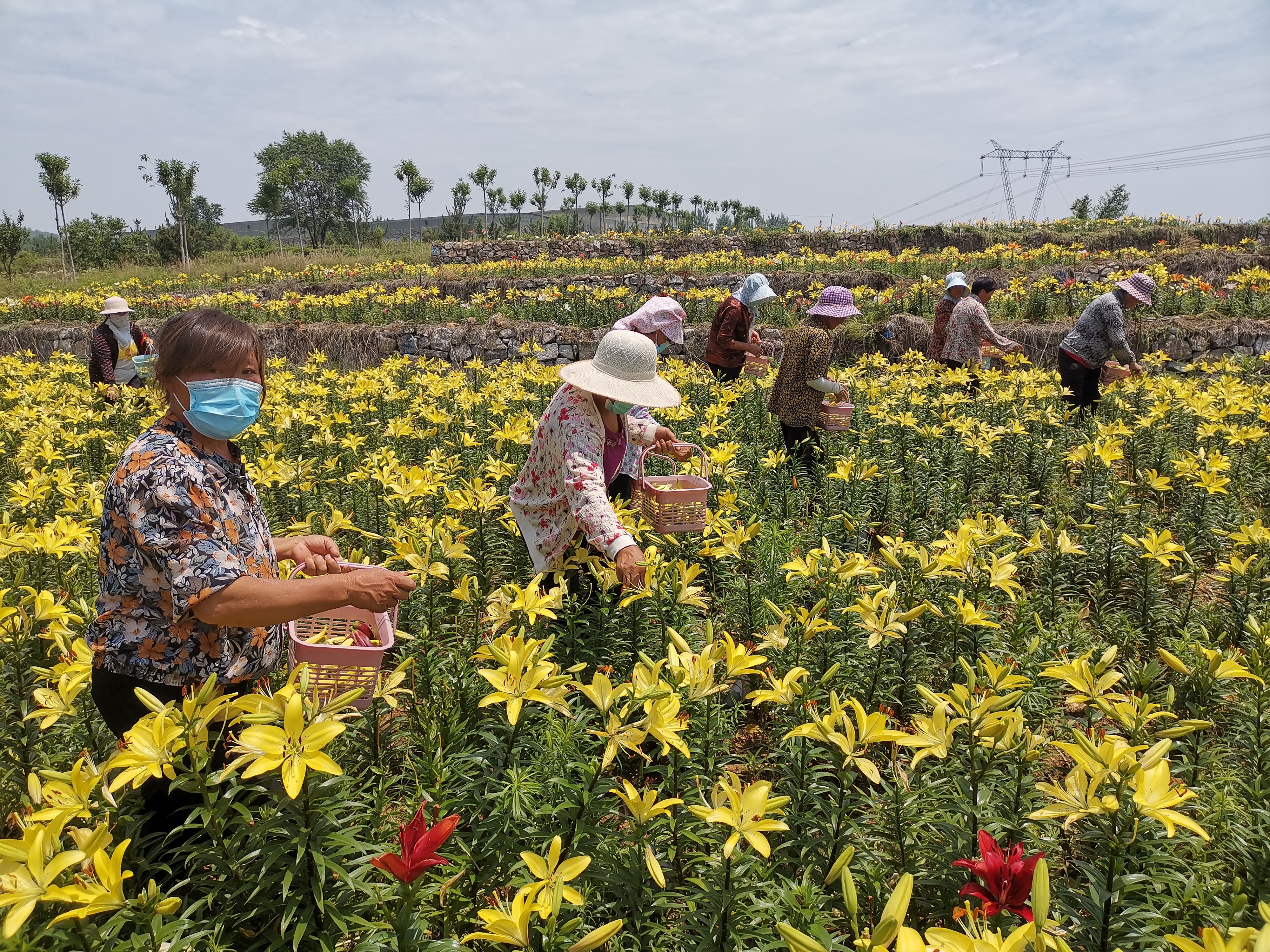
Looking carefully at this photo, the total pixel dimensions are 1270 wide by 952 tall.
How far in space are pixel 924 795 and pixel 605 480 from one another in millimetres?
1675

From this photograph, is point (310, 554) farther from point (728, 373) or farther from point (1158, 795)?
point (728, 373)

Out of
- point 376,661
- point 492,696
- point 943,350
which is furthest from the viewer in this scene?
point 943,350

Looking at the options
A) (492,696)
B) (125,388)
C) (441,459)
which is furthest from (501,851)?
(125,388)

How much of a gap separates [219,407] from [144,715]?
0.80 meters

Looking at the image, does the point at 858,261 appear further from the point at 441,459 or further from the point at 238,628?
the point at 238,628

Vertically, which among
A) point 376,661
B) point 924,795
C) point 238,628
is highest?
point 238,628

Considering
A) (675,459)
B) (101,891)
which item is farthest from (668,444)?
(101,891)

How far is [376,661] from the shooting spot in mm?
1934

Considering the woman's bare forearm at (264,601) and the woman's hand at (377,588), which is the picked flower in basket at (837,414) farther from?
the woman's bare forearm at (264,601)

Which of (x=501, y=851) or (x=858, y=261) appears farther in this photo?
(x=858, y=261)

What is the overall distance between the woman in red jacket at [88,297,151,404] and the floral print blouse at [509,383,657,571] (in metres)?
5.44

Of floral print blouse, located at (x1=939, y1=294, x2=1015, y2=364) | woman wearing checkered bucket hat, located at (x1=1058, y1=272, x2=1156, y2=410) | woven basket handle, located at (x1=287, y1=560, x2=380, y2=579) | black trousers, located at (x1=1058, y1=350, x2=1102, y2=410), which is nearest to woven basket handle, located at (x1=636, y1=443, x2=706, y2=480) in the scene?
woven basket handle, located at (x1=287, y1=560, x2=380, y2=579)

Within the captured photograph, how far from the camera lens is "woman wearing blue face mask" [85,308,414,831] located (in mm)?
1630

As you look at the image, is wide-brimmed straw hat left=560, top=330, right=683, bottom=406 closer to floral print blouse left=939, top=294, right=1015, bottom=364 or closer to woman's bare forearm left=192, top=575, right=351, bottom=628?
woman's bare forearm left=192, top=575, right=351, bottom=628
